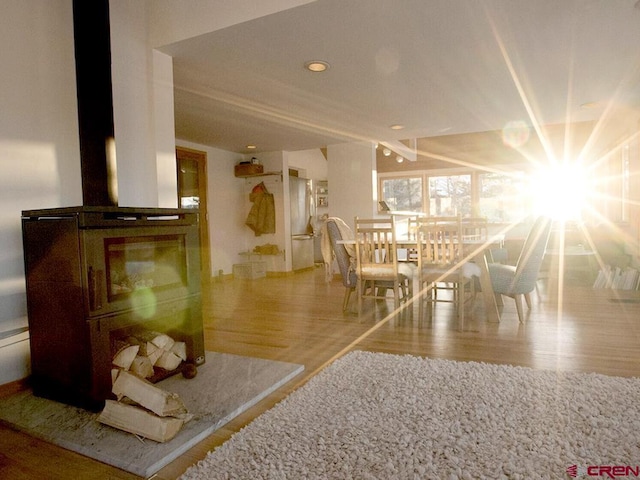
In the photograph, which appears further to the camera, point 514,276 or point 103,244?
point 514,276

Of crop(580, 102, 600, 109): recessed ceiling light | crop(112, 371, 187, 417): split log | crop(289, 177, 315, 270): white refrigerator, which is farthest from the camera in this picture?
crop(289, 177, 315, 270): white refrigerator

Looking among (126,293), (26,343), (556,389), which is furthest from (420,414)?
(26,343)

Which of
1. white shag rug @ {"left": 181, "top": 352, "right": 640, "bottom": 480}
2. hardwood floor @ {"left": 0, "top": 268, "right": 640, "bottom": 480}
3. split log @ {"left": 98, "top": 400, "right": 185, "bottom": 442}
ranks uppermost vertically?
split log @ {"left": 98, "top": 400, "right": 185, "bottom": 442}

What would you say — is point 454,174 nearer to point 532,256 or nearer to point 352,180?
point 352,180

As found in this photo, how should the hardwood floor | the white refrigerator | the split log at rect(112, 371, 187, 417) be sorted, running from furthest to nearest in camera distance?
1. the white refrigerator
2. the split log at rect(112, 371, 187, 417)
3. the hardwood floor

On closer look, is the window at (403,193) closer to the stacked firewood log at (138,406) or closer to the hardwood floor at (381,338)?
the hardwood floor at (381,338)

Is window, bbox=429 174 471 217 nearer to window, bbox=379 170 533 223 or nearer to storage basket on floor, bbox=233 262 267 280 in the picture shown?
window, bbox=379 170 533 223

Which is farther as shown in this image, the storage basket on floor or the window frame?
the window frame

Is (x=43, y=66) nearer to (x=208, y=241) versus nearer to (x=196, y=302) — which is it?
(x=196, y=302)

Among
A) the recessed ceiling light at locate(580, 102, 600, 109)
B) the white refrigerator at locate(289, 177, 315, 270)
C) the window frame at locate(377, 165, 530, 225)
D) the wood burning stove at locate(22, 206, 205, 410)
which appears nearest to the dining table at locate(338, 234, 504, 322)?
the recessed ceiling light at locate(580, 102, 600, 109)

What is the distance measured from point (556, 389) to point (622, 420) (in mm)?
343

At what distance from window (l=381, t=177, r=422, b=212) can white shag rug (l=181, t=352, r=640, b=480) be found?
772 cm

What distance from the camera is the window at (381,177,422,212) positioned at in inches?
385

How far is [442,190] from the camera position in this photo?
31.3 ft
